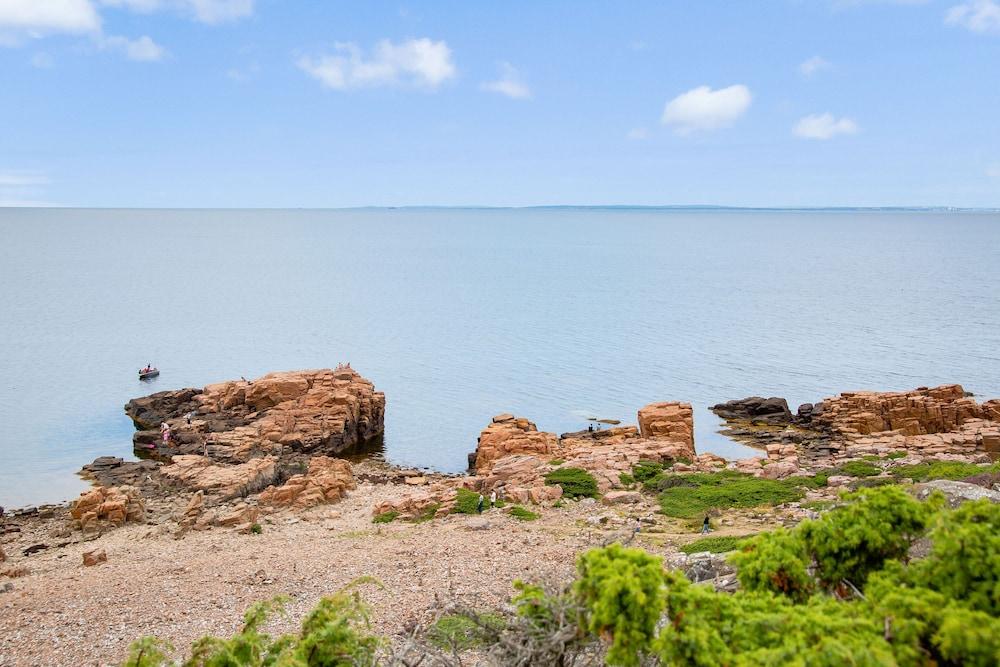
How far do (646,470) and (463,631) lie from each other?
63.0 feet

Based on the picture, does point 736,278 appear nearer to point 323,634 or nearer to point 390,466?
point 390,466

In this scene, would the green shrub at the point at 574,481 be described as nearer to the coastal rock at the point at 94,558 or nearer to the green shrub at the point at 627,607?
the coastal rock at the point at 94,558

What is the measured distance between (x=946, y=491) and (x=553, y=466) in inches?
723

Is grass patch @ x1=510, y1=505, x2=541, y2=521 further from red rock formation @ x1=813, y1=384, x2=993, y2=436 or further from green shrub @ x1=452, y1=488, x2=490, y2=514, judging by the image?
red rock formation @ x1=813, y1=384, x2=993, y2=436

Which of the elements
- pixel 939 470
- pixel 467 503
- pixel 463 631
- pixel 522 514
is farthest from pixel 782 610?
pixel 939 470

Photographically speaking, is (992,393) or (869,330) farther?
(869,330)

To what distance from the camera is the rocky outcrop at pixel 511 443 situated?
41594 mm

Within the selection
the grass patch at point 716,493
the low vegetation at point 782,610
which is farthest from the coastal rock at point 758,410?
the low vegetation at point 782,610

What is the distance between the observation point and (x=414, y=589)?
2294 cm

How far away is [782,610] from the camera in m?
10.6

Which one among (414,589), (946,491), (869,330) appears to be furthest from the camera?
(869,330)

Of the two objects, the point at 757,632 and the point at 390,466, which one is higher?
the point at 757,632

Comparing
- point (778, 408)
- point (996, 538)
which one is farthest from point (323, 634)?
point (778, 408)

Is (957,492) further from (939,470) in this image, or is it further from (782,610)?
(782,610)
